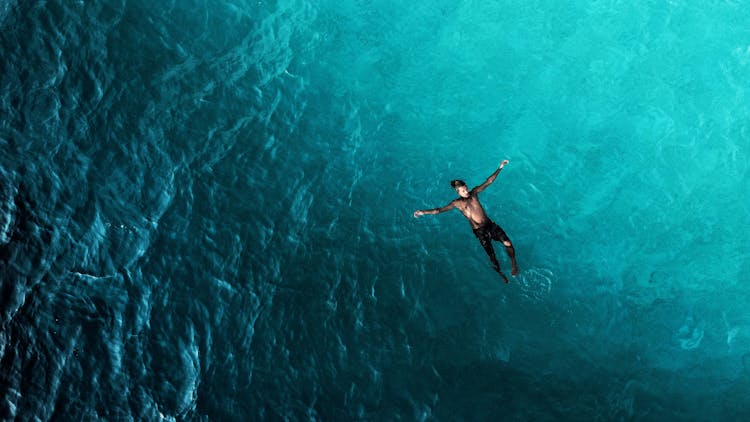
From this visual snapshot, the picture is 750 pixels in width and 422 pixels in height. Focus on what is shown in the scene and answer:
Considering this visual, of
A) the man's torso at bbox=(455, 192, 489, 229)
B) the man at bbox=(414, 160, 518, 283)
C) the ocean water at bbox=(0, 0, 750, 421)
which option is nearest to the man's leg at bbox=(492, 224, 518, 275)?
the man at bbox=(414, 160, 518, 283)

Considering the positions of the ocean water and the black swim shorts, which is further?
the ocean water

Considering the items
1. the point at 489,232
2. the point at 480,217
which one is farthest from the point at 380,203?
the point at 489,232

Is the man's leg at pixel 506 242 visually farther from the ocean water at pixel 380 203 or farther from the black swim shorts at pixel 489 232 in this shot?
the ocean water at pixel 380 203

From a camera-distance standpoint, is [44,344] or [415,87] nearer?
[44,344]

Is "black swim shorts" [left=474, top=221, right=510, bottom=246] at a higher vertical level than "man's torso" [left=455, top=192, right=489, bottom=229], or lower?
lower

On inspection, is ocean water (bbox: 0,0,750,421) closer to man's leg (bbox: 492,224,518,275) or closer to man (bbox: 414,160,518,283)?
man (bbox: 414,160,518,283)

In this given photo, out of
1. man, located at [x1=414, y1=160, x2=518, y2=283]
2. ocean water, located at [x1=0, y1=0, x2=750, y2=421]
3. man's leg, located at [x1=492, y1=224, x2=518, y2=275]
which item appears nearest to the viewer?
man's leg, located at [x1=492, y1=224, x2=518, y2=275]

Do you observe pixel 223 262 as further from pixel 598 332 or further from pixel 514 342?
pixel 598 332

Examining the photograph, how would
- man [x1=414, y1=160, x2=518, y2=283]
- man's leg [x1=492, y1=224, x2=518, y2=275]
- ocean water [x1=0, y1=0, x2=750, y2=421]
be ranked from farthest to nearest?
ocean water [x1=0, y1=0, x2=750, y2=421], man [x1=414, y1=160, x2=518, y2=283], man's leg [x1=492, y1=224, x2=518, y2=275]

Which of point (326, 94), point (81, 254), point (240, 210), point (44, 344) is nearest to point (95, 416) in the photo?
point (44, 344)
